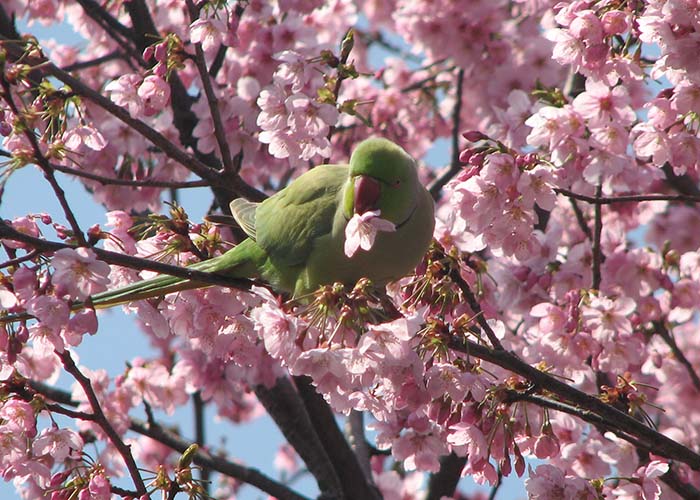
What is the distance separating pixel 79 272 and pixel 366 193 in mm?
875

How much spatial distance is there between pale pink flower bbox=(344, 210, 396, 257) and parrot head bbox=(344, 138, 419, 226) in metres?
0.18

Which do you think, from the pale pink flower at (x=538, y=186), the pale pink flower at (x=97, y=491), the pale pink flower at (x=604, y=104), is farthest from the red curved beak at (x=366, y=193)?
the pale pink flower at (x=97, y=491)

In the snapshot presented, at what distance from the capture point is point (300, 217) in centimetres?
289

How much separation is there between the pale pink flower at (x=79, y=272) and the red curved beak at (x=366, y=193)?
781 mm

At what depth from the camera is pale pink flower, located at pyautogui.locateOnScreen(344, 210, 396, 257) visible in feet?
7.75

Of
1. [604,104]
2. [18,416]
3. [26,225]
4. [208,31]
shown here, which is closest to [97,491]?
[18,416]

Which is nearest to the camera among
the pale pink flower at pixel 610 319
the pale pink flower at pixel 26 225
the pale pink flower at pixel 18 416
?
the pale pink flower at pixel 26 225

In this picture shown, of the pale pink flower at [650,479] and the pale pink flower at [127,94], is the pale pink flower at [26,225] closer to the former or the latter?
the pale pink flower at [127,94]

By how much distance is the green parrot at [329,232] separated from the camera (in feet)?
8.75

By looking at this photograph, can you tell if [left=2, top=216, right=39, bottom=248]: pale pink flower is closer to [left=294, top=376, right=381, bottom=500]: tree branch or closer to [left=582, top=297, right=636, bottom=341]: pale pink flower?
[left=294, top=376, right=381, bottom=500]: tree branch

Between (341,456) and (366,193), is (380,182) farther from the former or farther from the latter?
(341,456)

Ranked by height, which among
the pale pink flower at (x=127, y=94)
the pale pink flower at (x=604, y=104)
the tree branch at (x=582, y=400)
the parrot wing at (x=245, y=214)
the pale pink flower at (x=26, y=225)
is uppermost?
the pale pink flower at (x=127, y=94)

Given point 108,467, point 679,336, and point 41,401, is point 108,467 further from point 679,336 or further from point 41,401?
point 679,336

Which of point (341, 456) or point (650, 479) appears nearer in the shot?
point (650, 479)
